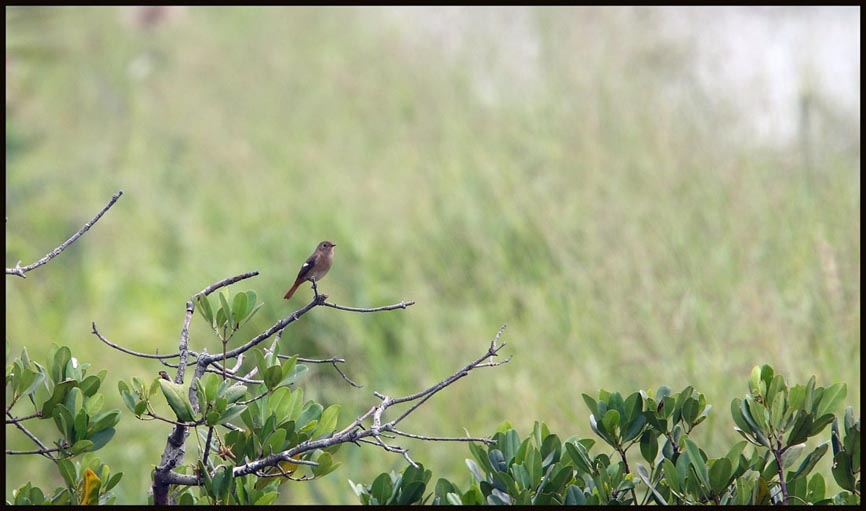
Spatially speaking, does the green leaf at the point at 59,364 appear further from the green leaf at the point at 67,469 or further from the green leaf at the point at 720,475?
the green leaf at the point at 720,475

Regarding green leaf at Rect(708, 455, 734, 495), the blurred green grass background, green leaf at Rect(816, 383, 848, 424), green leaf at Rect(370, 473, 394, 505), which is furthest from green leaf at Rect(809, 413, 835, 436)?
the blurred green grass background

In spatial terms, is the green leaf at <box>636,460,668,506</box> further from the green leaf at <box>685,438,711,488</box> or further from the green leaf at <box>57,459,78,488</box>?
the green leaf at <box>57,459,78,488</box>

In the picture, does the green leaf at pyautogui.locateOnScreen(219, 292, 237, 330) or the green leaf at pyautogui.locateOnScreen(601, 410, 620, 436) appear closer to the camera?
the green leaf at pyautogui.locateOnScreen(219, 292, 237, 330)

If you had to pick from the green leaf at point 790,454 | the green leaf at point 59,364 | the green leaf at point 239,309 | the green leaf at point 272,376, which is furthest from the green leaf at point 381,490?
the green leaf at point 790,454

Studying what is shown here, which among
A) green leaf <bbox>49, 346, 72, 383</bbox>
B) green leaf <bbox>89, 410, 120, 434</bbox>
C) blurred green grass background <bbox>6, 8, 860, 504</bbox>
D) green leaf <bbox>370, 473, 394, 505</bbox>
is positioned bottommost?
green leaf <bbox>370, 473, 394, 505</bbox>

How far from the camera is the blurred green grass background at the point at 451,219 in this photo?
4.05 meters

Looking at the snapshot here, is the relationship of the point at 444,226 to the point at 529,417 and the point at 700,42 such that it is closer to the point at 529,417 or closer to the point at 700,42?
the point at 529,417

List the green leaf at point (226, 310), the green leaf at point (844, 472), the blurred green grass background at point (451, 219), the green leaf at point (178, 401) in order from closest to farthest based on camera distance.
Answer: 1. the green leaf at point (178, 401)
2. the green leaf at point (226, 310)
3. the green leaf at point (844, 472)
4. the blurred green grass background at point (451, 219)

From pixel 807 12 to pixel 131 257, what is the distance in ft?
16.6

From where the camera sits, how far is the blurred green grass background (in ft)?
13.3

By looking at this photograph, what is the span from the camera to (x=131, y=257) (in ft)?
22.7

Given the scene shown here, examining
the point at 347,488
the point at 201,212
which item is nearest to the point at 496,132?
the point at 201,212

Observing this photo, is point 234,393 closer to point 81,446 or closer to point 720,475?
point 81,446

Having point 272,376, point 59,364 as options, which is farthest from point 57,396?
point 272,376
